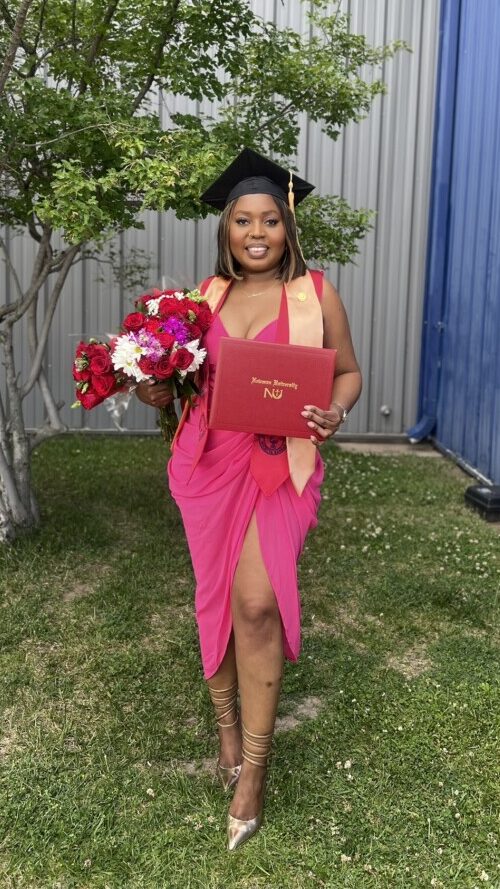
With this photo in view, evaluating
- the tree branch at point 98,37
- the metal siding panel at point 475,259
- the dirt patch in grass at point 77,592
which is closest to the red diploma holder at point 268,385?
the dirt patch in grass at point 77,592

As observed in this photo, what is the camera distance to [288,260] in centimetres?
296

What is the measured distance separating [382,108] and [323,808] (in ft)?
22.4

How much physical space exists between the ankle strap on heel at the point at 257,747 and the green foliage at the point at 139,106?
214 cm

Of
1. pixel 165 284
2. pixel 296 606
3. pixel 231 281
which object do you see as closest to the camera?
pixel 296 606

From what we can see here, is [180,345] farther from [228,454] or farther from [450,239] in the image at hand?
[450,239]

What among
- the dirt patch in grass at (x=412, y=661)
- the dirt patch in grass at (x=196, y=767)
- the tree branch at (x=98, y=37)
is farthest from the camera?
the tree branch at (x=98, y=37)

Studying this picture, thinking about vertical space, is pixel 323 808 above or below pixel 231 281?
below

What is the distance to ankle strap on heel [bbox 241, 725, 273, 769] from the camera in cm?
278

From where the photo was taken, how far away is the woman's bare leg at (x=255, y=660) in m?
2.77

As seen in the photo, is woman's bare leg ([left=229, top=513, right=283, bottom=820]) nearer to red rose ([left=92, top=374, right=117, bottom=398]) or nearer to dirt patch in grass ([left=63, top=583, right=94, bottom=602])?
red rose ([left=92, top=374, right=117, bottom=398])

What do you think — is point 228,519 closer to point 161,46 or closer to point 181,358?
point 181,358

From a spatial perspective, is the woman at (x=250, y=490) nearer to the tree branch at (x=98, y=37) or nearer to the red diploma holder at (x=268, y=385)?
the red diploma holder at (x=268, y=385)

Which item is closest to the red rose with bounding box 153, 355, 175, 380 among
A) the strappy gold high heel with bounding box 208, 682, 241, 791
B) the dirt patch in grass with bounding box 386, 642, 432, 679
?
the strappy gold high heel with bounding box 208, 682, 241, 791

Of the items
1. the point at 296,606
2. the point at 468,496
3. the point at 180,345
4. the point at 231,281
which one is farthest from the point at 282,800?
the point at 468,496
